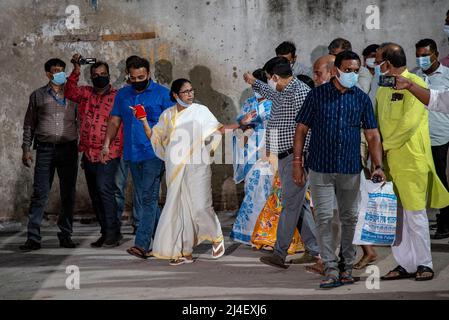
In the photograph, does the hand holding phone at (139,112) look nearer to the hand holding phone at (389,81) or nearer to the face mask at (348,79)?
the face mask at (348,79)

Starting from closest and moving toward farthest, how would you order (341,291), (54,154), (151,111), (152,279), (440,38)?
(341,291) → (152,279) → (151,111) → (54,154) → (440,38)

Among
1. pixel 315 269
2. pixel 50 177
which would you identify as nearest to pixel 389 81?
pixel 315 269

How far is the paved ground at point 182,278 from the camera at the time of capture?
679 cm

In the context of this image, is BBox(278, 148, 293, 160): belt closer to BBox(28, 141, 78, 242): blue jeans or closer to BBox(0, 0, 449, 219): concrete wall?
BBox(28, 141, 78, 242): blue jeans

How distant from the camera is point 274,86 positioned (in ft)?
26.2

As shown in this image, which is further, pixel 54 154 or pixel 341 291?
pixel 54 154

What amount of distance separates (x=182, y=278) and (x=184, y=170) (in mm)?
1234

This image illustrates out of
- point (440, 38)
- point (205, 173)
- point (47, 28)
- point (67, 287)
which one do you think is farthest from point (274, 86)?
point (47, 28)

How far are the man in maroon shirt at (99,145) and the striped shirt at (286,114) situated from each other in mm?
2037

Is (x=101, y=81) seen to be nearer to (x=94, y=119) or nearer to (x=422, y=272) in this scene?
(x=94, y=119)

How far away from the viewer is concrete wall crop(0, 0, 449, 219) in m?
10.8

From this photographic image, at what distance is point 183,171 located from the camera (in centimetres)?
826

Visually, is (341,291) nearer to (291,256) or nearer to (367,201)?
(367,201)

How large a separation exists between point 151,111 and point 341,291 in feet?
9.32
